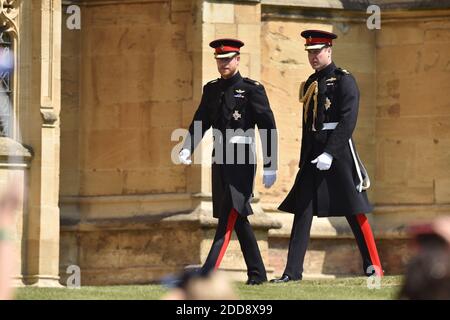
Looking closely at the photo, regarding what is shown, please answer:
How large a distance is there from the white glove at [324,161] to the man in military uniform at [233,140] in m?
0.51

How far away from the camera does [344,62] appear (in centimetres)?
2030

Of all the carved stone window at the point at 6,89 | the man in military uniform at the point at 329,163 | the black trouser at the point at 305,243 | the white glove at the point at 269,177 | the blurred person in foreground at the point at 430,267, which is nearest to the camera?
the blurred person in foreground at the point at 430,267

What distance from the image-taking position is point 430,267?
6488 mm

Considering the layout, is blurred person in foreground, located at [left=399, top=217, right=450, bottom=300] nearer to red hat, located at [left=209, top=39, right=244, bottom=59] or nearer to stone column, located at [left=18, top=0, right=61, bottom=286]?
red hat, located at [left=209, top=39, right=244, bottom=59]

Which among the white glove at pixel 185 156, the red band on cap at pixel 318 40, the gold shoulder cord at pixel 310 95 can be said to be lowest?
the white glove at pixel 185 156

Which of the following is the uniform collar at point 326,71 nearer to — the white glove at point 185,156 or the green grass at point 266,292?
the white glove at point 185,156

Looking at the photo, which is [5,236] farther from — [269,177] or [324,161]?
[269,177]

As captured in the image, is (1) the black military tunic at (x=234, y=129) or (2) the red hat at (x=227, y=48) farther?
(2) the red hat at (x=227, y=48)

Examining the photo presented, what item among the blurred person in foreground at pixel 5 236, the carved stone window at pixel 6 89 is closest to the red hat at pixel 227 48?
the carved stone window at pixel 6 89

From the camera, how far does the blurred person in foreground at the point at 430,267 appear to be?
649cm

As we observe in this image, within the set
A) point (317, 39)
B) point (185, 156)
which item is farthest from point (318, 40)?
point (185, 156)
